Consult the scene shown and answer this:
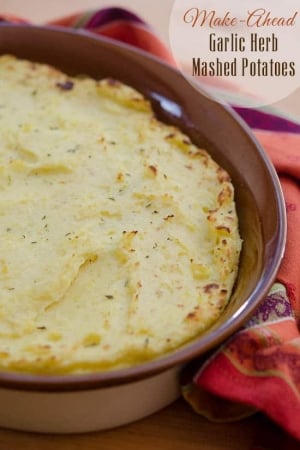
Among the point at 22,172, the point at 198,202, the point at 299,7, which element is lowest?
the point at 22,172

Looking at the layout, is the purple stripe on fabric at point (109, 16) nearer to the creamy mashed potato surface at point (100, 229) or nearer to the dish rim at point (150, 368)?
the creamy mashed potato surface at point (100, 229)

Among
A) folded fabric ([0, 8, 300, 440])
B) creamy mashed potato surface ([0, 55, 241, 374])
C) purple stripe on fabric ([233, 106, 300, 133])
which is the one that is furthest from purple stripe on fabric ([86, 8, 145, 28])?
folded fabric ([0, 8, 300, 440])

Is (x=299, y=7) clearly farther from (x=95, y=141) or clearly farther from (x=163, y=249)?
(x=163, y=249)

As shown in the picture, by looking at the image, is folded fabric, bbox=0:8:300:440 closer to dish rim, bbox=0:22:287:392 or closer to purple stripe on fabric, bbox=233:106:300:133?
dish rim, bbox=0:22:287:392

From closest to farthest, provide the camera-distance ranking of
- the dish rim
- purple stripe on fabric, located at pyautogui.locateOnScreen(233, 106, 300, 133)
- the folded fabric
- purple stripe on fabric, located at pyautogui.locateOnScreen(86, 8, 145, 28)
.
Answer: the dish rim
the folded fabric
purple stripe on fabric, located at pyautogui.locateOnScreen(233, 106, 300, 133)
purple stripe on fabric, located at pyautogui.locateOnScreen(86, 8, 145, 28)

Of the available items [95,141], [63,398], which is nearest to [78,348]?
[63,398]

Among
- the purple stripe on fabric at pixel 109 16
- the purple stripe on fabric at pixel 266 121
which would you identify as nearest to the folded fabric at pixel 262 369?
the purple stripe on fabric at pixel 266 121
